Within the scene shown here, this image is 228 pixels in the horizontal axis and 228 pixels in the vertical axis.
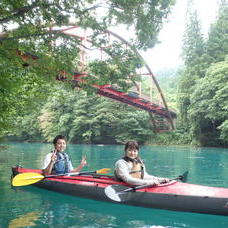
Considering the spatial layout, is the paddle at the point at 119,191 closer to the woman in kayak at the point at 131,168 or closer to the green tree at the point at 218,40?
the woman in kayak at the point at 131,168

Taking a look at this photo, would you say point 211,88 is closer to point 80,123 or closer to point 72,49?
point 80,123

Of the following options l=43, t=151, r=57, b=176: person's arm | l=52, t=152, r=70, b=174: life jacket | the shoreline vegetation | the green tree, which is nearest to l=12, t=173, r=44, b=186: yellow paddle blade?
l=43, t=151, r=57, b=176: person's arm

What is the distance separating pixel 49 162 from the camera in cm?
632

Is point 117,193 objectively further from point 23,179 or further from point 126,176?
point 23,179

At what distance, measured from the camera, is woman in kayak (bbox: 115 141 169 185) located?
515 centimetres

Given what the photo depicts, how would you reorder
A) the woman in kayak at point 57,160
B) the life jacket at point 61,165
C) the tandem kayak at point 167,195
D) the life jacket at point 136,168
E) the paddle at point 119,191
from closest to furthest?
the tandem kayak at point 167,195 < the paddle at point 119,191 < the life jacket at point 136,168 < the woman in kayak at point 57,160 < the life jacket at point 61,165

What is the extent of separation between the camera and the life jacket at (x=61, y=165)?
6.50 metres

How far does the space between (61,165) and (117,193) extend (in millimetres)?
1971

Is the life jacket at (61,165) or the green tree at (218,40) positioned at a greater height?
the green tree at (218,40)

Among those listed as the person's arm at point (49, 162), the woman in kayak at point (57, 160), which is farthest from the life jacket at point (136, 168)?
the person's arm at point (49, 162)

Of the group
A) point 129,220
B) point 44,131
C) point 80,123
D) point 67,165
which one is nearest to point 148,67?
point 80,123

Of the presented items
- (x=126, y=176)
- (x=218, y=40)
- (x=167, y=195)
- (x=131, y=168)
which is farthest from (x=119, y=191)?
(x=218, y=40)

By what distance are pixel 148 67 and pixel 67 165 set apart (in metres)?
20.8

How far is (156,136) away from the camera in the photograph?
30578mm
